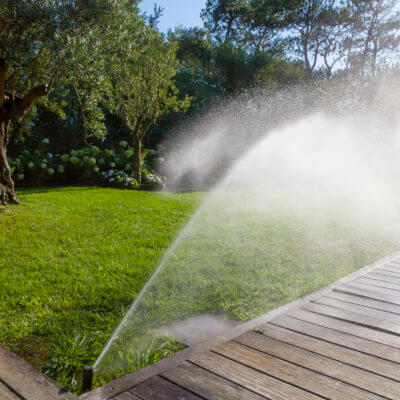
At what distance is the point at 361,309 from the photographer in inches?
101

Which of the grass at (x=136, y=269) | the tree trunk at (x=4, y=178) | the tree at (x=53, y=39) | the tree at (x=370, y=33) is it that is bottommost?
the grass at (x=136, y=269)

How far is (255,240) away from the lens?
15.3 feet

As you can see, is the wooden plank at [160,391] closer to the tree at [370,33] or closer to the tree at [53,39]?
the tree at [53,39]

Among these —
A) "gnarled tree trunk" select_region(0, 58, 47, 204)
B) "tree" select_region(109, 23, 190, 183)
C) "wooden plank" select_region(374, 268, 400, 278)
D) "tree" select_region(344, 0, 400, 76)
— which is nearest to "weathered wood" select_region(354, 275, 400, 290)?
"wooden plank" select_region(374, 268, 400, 278)

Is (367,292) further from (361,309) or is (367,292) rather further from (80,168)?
(80,168)

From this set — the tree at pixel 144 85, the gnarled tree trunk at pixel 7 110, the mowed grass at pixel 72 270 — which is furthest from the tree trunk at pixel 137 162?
the gnarled tree trunk at pixel 7 110

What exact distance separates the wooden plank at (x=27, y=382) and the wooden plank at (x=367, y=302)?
1887 millimetres

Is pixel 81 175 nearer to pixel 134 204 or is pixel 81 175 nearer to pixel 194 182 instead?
pixel 194 182

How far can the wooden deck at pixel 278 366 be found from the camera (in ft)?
5.22

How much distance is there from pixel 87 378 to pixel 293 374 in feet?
2.82

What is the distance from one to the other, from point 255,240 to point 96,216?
228cm

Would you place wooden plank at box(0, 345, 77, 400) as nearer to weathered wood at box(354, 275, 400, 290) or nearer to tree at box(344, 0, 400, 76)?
weathered wood at box(354, 275, 400, 290)

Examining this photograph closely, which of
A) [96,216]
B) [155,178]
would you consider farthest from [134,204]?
[155,178]

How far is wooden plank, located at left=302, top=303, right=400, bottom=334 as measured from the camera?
2262 millimetres
